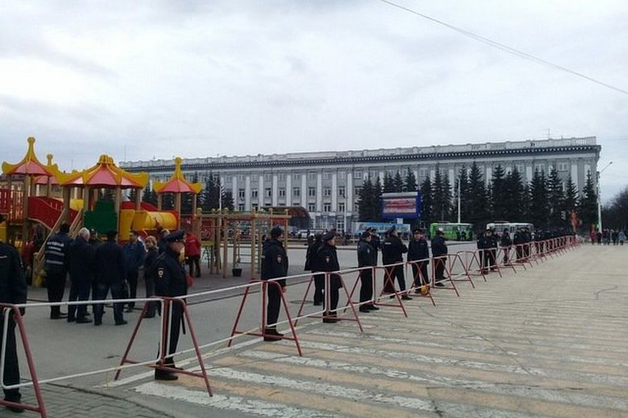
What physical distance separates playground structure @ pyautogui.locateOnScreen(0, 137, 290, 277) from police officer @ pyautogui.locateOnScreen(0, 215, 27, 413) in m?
10.9

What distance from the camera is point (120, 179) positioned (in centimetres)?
1842

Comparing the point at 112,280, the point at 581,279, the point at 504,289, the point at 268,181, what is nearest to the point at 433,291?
the point at 504,289

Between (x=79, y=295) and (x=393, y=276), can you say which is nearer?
(x=79, y=295)

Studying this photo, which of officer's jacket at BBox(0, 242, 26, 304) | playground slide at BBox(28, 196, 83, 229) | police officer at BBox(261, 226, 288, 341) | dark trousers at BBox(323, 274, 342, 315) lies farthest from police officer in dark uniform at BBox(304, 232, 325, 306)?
playground slide at BBox(28, 196, 83, 229)

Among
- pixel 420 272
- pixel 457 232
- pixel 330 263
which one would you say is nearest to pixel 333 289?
pixel 330 263

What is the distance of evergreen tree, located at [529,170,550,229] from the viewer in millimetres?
84750

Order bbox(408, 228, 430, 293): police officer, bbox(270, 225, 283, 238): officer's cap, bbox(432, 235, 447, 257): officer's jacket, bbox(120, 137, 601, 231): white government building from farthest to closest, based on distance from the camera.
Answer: bbox(120, 137, 601, 231): white government building < bbox(432, 235, 447, 257): officer's jacket < bbox(408, 228, 430, 293): police officer < bbox(270, 225, 283, 238): officer's cap

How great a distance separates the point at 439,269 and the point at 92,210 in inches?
442

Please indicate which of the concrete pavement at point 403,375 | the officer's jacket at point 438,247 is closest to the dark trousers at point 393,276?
the concrete pavement at point 403,375

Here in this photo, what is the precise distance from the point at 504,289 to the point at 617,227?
90406mm

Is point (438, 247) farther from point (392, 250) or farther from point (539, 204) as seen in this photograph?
point (539, 204)

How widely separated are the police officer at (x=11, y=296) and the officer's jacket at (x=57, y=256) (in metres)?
5.02

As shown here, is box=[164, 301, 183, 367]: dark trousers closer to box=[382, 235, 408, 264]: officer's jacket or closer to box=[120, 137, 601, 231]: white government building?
box=[382, 235, 408, 264]: officer's jacket

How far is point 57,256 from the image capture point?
36.9 feet
